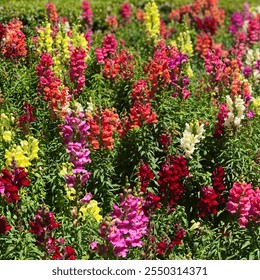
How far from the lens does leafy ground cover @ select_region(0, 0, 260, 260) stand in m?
6.14

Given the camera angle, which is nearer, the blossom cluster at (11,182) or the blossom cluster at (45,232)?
the blossom cluster at (45,232)

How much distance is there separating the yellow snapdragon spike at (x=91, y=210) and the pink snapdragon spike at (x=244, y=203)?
139cm

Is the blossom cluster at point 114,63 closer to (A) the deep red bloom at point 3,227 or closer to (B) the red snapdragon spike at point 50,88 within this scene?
(B) the red snapdragon spike at point 50,88

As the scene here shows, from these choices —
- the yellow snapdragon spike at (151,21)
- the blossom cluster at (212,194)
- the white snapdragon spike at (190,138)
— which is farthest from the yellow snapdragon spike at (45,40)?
the blossom cluster at (212,194)

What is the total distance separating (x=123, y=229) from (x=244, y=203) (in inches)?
56.8

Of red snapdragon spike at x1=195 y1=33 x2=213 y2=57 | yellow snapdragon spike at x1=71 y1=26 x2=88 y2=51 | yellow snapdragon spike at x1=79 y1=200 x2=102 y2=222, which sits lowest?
yellow snapdragon spike at x1=79 y1=200 x2=102 y2=222

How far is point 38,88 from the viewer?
827 cm

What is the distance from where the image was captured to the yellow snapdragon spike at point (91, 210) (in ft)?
21.8

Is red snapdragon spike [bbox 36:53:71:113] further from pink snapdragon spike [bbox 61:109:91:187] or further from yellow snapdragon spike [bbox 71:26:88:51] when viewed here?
yellow snapdragon spike [bbox 71:26:88:51]

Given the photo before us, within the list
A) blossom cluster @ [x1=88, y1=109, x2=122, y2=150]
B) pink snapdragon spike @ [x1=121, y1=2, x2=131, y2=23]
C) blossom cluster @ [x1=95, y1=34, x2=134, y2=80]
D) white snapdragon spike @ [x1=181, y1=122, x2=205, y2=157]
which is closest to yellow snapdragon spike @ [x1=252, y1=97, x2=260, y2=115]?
white snapdragon spike @ [x1=181, y1=122, x2=205, y2=157]

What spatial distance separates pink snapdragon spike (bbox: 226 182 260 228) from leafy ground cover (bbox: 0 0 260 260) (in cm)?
1

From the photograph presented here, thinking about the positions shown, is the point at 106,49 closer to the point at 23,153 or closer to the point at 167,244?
the point at 23,153

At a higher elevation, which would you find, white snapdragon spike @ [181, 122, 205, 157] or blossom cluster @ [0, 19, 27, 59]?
blossom cluster @ [0, 19, 27, 59]

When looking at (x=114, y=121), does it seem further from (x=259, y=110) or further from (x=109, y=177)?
(x=259, y=110)
